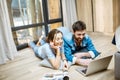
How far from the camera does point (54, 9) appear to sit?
427cm

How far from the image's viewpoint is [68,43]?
2.41m

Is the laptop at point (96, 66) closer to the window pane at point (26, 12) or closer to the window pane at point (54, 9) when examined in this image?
the window pane at point (26, 12)

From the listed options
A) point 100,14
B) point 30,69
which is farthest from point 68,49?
point 100,14

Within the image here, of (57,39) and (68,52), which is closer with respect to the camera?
(57,39)

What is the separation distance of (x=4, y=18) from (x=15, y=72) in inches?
40.5

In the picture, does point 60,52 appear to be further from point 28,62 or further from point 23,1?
point 23,1

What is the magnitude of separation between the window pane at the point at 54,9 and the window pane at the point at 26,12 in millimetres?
290

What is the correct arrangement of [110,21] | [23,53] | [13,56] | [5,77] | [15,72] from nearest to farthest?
[5,77]
[15,72]
[13,56]
[23,53]
[110,21]

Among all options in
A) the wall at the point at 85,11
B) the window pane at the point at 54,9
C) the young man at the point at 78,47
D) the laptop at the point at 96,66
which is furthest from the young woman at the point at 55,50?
the wall at the point at 85,11

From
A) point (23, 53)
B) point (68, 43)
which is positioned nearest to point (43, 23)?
point (23, 53)

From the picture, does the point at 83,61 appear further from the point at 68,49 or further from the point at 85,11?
the point at 85,11

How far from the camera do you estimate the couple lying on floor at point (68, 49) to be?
228 cm

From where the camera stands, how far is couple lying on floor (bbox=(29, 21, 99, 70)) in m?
2.28

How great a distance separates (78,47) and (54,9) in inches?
78.4
